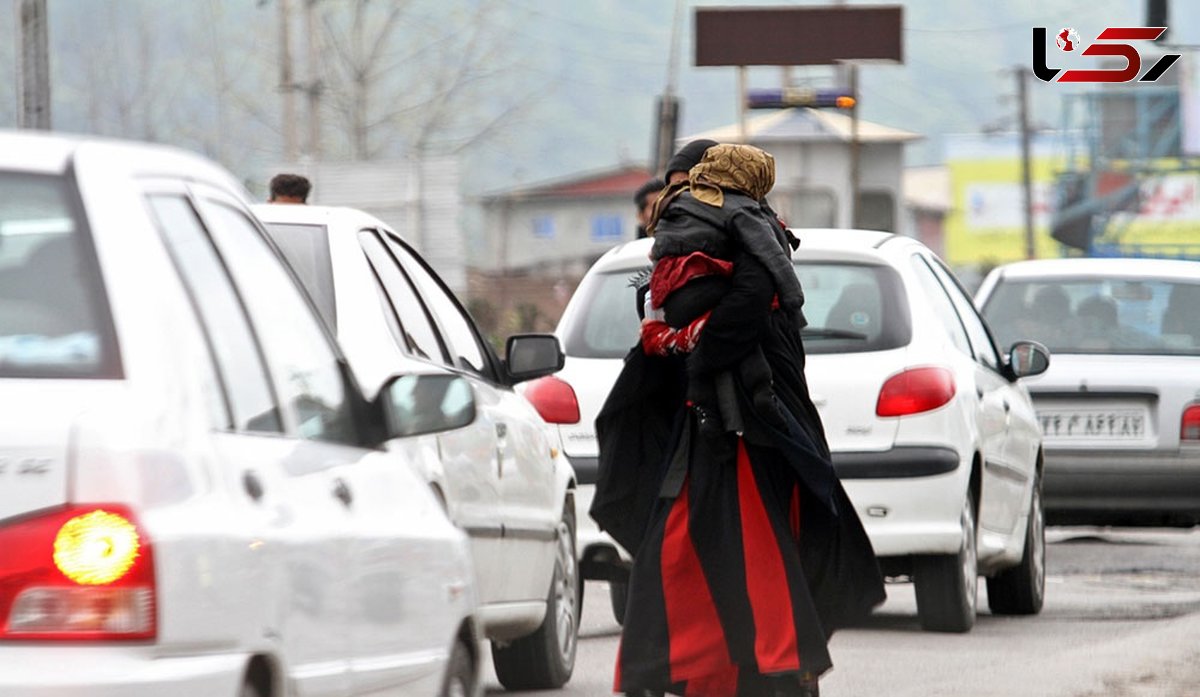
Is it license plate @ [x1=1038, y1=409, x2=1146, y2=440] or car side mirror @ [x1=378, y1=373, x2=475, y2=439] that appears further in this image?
license plate @ [x1=1038, y1=409, x2=1146, y2=440]

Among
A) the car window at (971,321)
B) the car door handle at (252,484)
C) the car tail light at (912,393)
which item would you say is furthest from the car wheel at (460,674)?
the car window at (971,321)

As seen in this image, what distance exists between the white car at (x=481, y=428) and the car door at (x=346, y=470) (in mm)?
1580

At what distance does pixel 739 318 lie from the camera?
7.05 m

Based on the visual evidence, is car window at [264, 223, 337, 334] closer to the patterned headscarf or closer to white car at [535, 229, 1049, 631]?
the patterned headscarf

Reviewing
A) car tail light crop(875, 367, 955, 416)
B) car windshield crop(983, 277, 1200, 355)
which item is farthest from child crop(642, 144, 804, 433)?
car windshield crop(983, 277, 1200, 355)

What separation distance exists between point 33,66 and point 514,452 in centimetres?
660

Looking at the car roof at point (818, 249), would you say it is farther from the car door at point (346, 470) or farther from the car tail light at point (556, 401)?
the car door at point (346, 470)

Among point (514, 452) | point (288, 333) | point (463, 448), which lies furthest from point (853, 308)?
point (288, 333)

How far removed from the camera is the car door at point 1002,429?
1059 centimetres

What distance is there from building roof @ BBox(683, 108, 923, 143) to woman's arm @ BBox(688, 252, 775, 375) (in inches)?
1721

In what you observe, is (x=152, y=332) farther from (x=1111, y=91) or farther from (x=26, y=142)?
(x=1111, y=91)

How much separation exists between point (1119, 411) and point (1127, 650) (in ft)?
14.3

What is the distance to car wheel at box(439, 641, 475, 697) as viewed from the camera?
5113mm

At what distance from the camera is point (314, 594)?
13.5ft
